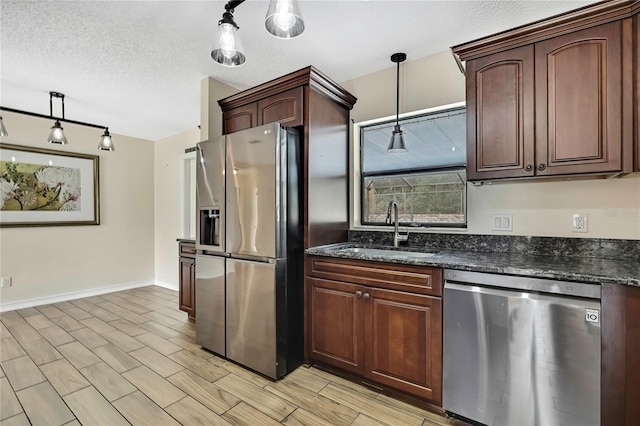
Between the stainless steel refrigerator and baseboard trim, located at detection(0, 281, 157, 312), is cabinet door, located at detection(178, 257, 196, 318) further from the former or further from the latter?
baseboard trim, located at detection(0, 281, 157, 312)

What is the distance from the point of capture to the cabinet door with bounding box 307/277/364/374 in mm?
2100

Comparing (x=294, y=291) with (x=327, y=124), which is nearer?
(x=294, y=291)

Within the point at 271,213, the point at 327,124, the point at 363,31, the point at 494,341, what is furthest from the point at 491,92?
the point at 271,213

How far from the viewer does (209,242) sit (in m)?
2.63

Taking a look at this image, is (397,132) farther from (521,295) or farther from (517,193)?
(521,295)

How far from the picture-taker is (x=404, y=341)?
1.89 metres

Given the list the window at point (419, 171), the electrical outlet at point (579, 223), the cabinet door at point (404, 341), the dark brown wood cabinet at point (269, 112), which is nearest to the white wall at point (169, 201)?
the dark brown wood cabinet at point (269, 112)

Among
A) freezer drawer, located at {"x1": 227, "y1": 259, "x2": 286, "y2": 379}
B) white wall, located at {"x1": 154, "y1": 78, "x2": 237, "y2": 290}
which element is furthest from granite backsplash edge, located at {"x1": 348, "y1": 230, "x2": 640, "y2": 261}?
white wall, located at {"x1": 154, "y1": 78, "x2": 237, "y2": 290}

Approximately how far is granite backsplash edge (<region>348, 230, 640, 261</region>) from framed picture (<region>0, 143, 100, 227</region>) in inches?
173

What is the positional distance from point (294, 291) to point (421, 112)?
1.85 m

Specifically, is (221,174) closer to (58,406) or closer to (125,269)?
(58,406)

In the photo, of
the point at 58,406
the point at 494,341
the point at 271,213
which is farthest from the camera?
the point at 271,213

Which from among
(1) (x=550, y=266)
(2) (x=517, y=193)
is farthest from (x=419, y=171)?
(1) (x=550, y=266)

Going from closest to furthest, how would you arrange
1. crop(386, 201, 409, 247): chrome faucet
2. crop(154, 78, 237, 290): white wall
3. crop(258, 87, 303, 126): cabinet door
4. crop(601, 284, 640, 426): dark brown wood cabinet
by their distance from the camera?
crop(601, 284, 640, 426): dark brown wood cabinet → crop(258, 87, 303, 126): cabinet door → crop(386, 201, 409, 247): chrome faucet → crop(154, 78, 237, 290): white wall
